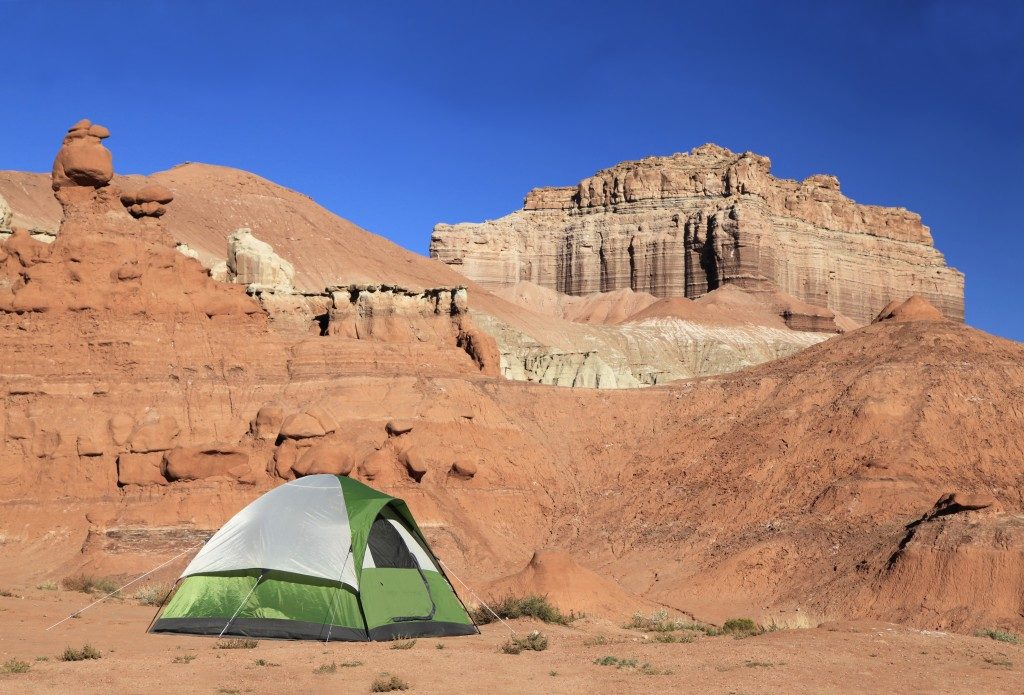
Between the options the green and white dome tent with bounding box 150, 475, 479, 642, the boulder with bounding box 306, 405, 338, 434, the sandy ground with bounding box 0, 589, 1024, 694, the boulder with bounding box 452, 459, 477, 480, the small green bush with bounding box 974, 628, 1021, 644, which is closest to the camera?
the sandy ground with bounding box 0, 589, 1024, 694

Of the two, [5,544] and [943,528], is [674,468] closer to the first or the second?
[943,528]

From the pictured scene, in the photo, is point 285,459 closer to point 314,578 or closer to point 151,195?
point 151,195

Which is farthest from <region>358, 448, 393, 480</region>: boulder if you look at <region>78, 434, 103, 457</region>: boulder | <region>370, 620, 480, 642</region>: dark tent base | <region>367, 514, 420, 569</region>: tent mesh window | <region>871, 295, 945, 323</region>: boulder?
<region>871, 295, 945, 323</region>: boulder

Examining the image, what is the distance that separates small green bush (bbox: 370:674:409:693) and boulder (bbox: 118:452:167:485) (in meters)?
23.3

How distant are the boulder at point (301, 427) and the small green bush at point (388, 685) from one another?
23.6m

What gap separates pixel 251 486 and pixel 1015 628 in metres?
22.8

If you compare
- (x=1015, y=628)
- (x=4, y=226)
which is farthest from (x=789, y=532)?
(x=4, y=226)

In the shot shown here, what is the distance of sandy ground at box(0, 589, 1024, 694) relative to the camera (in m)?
15.3

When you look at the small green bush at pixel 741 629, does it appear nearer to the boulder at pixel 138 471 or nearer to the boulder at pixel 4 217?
the boulder at pixel 138 471

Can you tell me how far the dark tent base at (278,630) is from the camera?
64.1ft

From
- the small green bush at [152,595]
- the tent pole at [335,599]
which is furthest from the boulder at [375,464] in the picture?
the tent pole at [335,599]

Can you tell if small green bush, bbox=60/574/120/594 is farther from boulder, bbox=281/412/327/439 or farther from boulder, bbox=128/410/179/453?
boulder, bbox=281/412/327/439

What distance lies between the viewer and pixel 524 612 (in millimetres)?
25312

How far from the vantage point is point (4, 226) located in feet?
188
